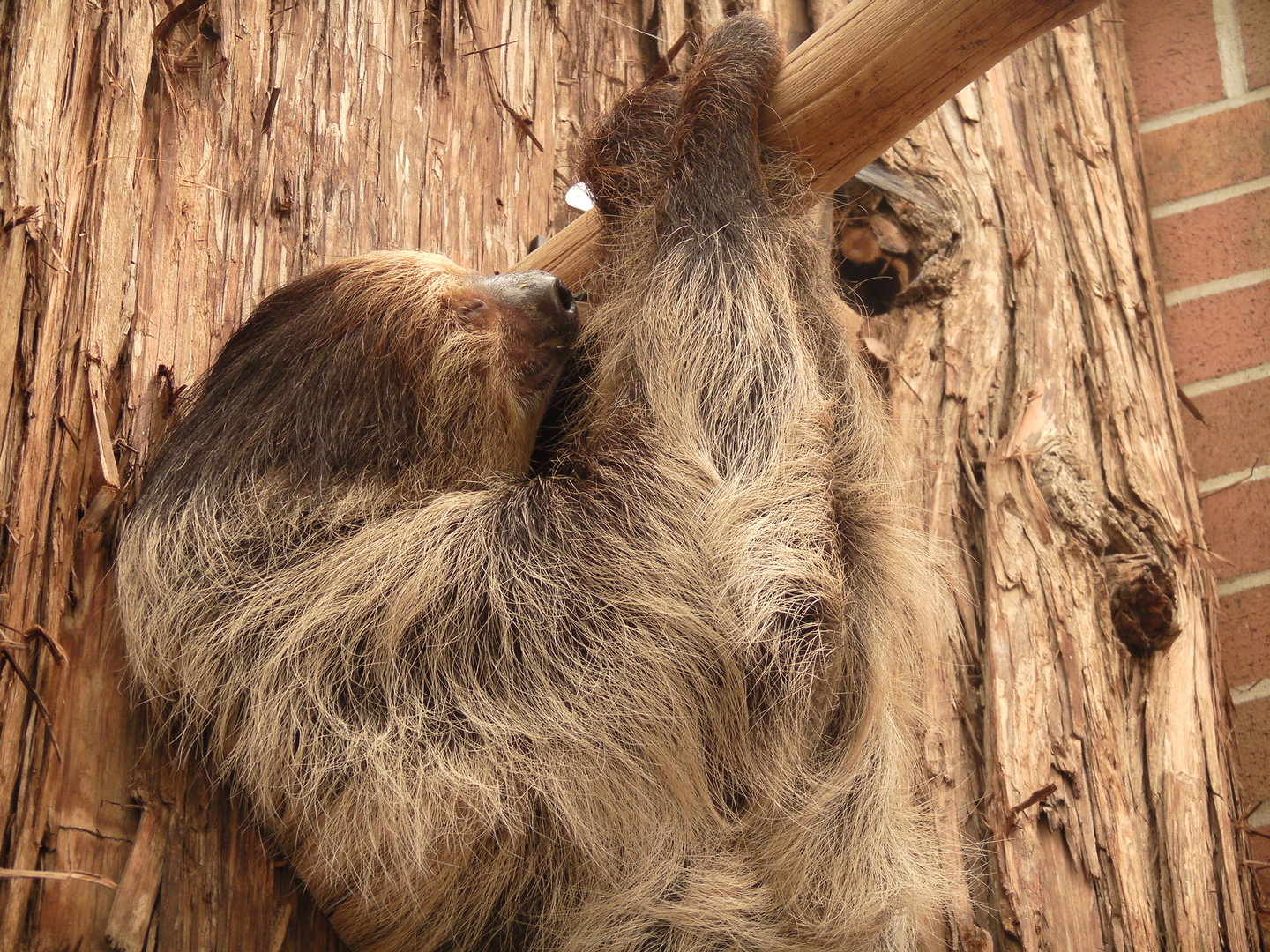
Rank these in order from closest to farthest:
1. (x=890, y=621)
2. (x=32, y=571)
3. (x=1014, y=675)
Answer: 1. (x=32, y=571)
2. (x=890, y=621)
3. (x=1014, y=675)

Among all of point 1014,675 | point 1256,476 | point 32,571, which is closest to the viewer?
point 32,571

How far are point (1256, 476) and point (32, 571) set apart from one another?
405 cm

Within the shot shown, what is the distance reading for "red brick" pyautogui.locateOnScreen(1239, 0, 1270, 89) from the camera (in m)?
4.30

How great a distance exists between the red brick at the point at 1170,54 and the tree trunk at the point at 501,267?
25.8 inches

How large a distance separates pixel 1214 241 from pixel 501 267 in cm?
290

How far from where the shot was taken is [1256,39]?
14.3 feet

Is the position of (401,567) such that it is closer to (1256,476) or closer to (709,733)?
(709,733)

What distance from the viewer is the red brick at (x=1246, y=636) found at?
390cm

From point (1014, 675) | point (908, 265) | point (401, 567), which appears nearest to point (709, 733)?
point (401, 567)

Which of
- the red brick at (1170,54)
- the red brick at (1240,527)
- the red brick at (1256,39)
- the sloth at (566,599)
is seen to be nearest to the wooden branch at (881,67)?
the sloth at (566,599)

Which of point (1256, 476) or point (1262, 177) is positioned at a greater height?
point (1262, 177)

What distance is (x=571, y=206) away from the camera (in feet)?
11.4

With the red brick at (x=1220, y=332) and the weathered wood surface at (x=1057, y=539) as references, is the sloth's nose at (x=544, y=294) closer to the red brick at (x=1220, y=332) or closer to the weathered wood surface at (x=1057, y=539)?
the weathered wood surface at (x=1057, y=539)

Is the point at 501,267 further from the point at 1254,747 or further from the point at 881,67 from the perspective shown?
the point at 1254,747
